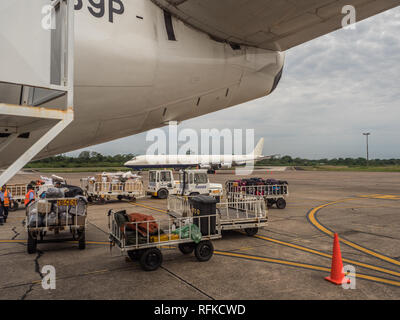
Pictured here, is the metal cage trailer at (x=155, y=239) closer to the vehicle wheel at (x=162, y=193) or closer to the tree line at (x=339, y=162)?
the vehicle wheel at (x=162, y=193)

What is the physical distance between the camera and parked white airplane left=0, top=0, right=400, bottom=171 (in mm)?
4113

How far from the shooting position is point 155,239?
23.1 feet

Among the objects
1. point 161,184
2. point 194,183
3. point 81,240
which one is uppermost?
point 194,183

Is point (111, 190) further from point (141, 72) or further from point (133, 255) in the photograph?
point (141, 72)

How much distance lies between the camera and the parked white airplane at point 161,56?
4.11 meters

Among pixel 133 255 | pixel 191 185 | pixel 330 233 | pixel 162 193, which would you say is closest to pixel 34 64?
pixel 133 255

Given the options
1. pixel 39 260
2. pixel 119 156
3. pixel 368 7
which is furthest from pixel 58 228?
pixel 119 156

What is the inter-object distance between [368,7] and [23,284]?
8195 millimetres

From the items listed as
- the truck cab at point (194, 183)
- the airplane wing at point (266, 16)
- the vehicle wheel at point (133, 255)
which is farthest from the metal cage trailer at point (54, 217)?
the truck cab at point (194, 183)

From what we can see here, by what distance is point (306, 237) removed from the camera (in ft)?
31.3

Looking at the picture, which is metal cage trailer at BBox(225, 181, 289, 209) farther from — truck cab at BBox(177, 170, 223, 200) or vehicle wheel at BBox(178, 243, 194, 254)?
vehicle wheel at BBox(178, 243, 194, 254)

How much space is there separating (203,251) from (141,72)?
472 centimetres
